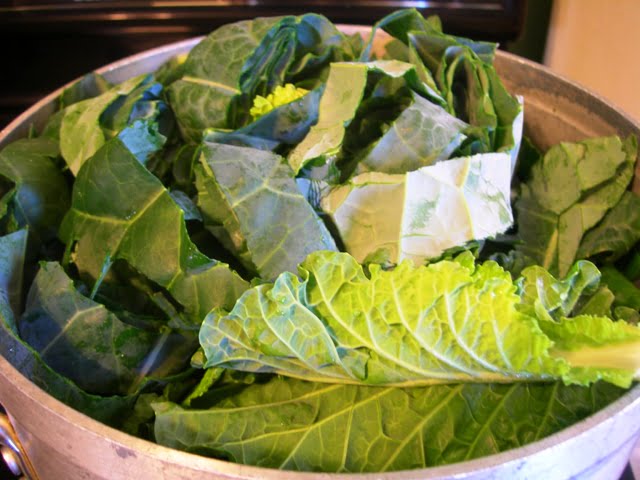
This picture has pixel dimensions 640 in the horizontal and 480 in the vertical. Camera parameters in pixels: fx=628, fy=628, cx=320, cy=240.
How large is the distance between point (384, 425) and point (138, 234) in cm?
32

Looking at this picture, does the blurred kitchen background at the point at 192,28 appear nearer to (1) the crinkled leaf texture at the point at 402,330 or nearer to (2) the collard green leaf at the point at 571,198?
(2) the collard green leaf at the point at 571,198

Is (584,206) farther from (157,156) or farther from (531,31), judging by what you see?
(531,31)

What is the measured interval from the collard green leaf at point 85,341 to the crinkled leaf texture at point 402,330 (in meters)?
0.13

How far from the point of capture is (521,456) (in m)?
0.46

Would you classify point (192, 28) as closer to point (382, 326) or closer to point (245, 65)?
point (245, 65)

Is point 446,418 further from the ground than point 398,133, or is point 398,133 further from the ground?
point 398,133

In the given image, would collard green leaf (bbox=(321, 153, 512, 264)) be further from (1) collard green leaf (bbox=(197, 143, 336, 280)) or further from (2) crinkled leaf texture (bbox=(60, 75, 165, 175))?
(2) crinkled leaf texture (bbox=(60, 75, 165, 175))

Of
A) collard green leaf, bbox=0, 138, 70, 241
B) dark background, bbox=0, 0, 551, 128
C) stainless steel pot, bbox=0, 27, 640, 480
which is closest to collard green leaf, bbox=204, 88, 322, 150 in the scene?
collard green leaf, bbox=0, 138, 70, 241

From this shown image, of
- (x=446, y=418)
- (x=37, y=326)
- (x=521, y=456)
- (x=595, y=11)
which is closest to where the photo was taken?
(x=521, y=456)

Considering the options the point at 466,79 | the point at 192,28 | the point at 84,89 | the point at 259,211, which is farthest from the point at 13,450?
the point at 192,28

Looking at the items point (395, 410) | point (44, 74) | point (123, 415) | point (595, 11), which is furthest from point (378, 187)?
point (44, 74)

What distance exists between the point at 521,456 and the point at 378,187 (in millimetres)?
→ 317

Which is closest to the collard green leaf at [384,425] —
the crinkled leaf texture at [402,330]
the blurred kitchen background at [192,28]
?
the crinkled leaf texture at [402,330]

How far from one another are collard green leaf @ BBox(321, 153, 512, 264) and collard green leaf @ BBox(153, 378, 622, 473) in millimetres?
158
